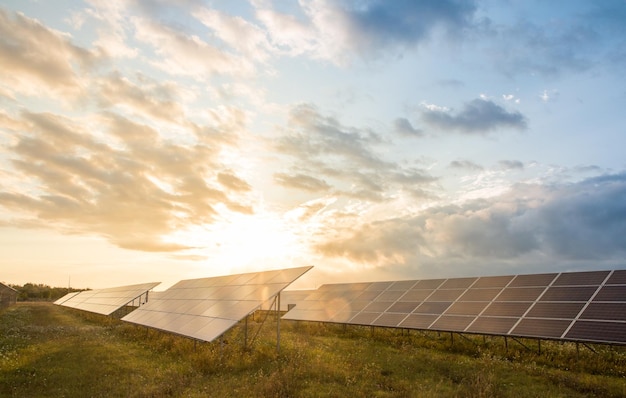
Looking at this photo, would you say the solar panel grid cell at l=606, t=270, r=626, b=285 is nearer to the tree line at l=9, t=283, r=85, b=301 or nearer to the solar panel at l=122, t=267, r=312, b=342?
the solar panel at l=122, t=267, r=312, b=342

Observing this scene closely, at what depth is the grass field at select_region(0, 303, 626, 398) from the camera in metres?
13.2

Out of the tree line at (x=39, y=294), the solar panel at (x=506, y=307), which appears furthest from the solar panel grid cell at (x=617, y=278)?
the tree line at (x=39, y=294)

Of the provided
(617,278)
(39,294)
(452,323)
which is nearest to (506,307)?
(452,323)

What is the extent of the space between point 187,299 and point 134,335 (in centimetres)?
391

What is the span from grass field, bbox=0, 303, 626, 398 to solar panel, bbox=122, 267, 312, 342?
105 centimetres

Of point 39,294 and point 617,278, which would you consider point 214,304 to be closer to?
point 617,278

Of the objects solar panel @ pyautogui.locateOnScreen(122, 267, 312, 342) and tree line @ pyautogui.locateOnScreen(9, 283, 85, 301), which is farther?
tree line @ pyautogui.locateOnScreen(9, 283, 85, 301)

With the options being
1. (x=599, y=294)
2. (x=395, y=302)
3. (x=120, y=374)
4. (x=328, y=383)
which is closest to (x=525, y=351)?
(x=599, y=294)

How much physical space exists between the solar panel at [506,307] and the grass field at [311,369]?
3.99 ft

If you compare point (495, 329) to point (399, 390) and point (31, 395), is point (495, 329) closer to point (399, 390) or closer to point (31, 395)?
point (399, 390)

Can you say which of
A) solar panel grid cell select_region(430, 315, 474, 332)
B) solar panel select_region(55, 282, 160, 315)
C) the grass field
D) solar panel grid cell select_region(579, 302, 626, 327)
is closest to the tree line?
solar panel select_region(55, 282, 160, 315)

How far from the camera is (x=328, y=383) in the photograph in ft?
45.4

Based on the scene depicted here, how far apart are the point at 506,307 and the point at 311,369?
11348mm

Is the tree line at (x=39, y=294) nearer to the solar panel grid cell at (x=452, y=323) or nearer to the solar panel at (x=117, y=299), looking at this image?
the solar panel at (x=117, y=299)
